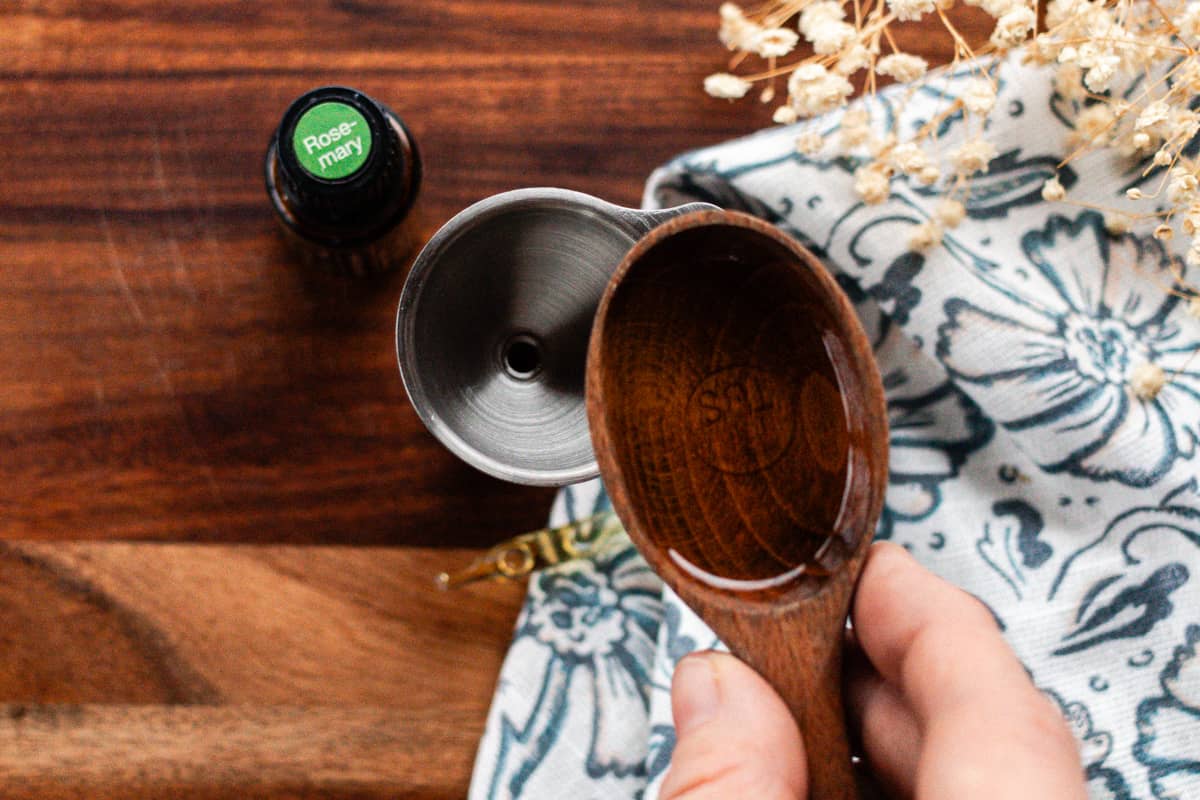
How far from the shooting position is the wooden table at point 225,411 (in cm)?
47

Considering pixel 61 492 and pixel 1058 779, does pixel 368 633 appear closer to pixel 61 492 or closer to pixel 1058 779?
pixel 61 492

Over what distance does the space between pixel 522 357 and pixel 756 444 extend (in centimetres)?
11

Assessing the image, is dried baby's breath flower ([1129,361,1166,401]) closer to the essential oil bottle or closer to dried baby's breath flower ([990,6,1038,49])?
dried baby's breath flower ([990,6,1038,49])

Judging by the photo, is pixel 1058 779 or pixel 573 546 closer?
pixel 1058 779

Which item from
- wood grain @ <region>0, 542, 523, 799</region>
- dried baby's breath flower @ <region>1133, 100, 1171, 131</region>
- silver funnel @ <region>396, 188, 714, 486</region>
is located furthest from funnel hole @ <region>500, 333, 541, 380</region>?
dried baby's breath flower @ <region>1133, 100, 1171, 131</region>

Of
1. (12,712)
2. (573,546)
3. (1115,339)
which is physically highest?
(1115,339)

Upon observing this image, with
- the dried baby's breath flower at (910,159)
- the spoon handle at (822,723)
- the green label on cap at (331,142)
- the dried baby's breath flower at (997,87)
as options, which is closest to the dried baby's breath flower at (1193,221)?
the dried baby's breath flower at (997,87)

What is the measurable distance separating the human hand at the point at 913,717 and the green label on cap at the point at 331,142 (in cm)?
24

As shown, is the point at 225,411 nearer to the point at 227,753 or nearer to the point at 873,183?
the point at 227,753

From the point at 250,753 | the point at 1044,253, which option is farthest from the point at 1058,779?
the point at 250,753

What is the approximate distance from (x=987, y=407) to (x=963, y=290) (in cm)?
6

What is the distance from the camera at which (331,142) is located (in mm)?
375

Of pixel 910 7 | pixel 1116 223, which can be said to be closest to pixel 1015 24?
pixel 910 7

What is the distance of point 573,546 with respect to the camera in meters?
0.47
